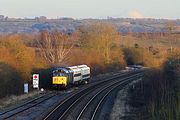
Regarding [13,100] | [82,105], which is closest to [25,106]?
[13,100]

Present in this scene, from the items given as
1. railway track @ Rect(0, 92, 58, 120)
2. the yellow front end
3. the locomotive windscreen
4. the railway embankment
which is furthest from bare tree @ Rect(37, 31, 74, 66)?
the railway embankment

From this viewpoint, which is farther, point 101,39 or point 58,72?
point 101,39

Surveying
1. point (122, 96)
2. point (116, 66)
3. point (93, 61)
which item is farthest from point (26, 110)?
point (116, 66)

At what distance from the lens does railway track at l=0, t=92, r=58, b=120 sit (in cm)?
2764

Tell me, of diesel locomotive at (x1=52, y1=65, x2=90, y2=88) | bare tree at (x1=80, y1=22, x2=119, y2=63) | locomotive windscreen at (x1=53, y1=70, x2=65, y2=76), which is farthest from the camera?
bare tree at (x1=80, y1=22, x2=119, y2=63)

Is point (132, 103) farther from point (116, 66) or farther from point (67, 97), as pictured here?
point (116, 66)

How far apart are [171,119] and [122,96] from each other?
2154 centimetres

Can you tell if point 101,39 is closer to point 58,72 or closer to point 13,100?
point 58,72

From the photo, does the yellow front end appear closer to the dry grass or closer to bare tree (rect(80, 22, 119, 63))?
the dry grass

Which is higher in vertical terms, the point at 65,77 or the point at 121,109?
the point at 65,77

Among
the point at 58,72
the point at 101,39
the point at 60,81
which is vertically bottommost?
the point at 60,81

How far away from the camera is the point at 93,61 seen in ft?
233

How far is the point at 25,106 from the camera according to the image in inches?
1280

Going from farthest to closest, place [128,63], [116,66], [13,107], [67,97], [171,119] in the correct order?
1. [128,63]
2. [116,66]
3. [67,97]
4. [13,107]
5. [171,119]
